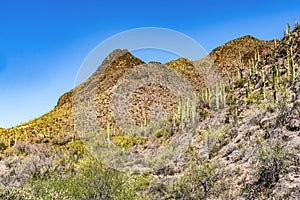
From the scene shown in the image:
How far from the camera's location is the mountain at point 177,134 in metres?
20.2

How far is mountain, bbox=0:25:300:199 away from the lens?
2016 centimetres

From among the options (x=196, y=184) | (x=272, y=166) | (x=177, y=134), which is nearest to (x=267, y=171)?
(x=272, y=166)

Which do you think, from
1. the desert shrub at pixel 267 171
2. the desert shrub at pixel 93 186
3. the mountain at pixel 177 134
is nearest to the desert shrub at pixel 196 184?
the mountain at pixel 177 134

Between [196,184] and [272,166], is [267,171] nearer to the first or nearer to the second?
[272,166]

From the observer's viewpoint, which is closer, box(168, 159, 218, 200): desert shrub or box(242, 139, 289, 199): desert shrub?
box(242, 139, 289, 199): desert shrub

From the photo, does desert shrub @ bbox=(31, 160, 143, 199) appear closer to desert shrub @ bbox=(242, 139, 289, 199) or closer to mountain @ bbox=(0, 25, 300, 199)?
mountain @ bbox=(0, 25, 300, 199)

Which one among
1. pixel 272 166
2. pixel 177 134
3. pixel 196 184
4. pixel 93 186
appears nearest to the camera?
pixel 272 166

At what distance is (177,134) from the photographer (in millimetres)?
30266

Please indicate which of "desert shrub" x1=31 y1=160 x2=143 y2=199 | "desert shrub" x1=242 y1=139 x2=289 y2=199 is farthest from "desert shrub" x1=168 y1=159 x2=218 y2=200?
"desert shrub" x1=31 y1=160 x2=143 y2=199

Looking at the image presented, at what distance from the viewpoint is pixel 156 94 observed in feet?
128

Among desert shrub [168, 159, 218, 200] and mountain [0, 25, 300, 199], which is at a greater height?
mountain [0, 25, 300, 199]

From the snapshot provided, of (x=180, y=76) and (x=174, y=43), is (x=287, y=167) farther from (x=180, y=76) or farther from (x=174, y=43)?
(x=180, y=76)

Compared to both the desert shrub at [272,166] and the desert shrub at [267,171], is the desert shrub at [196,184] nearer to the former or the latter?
the desert shrub at [267,171]

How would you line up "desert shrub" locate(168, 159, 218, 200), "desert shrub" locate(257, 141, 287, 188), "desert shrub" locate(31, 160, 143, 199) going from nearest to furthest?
"desert shrub" locate(257, 141, 287, 188) → "desert shrub" locate(31, 160, 143, 199) → "desert shrub" locate(168, 159, 218, 200)
